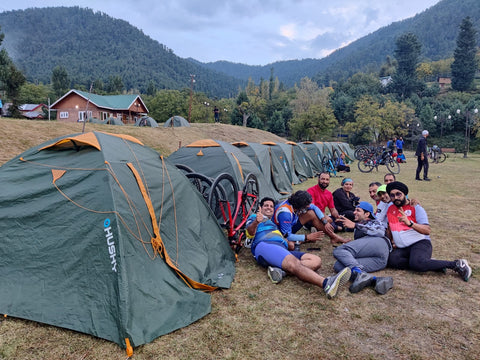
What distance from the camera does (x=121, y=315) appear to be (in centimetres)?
249

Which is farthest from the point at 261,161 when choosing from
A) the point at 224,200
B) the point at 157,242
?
the point at 157,242

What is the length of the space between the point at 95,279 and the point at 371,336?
2.61 metres

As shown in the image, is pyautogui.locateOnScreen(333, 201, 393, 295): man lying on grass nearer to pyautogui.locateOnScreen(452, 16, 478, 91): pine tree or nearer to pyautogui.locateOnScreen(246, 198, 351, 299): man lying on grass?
pyautogui.locateOnScreen(246, 198, 351, 299): man lying on grass

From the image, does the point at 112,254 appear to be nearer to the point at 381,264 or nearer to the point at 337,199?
the point at 381,264

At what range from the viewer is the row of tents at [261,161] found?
22.0 ft

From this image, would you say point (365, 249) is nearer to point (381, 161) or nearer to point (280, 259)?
point (280, 259)

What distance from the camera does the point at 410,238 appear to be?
388 cm

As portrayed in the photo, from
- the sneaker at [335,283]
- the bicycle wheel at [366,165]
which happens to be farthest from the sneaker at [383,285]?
the bicycle wheel at [366,165]

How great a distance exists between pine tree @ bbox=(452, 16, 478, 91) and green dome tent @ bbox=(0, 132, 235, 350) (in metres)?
97.7

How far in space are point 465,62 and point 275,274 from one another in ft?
331

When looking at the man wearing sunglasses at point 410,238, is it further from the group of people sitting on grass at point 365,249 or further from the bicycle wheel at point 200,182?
the bicycle wheel at point 200,182

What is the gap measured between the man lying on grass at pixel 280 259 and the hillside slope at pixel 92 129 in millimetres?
9448

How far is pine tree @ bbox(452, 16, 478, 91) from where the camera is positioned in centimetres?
7688

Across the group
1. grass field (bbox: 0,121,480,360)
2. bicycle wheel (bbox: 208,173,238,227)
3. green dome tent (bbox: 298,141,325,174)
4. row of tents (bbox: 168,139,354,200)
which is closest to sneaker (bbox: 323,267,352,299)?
grass field (bbox: 0,121,480,360)
